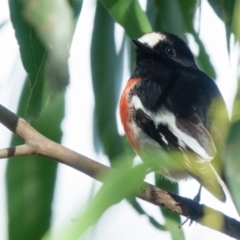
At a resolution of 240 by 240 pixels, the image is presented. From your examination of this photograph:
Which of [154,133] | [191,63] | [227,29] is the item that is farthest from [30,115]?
[191,63]

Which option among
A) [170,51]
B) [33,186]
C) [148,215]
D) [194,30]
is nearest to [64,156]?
[33,186]

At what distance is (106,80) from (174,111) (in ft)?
1.23

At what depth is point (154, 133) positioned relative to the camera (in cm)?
193

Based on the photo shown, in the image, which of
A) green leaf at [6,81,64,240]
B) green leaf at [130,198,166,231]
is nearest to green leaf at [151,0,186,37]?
green leaf at [6,81,64,240]

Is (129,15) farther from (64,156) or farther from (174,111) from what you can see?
(174,111)

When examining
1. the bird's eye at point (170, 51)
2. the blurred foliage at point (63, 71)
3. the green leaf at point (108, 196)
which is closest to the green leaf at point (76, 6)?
the blurred foliage at point (63, 71)

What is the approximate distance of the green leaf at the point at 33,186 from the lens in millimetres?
1234

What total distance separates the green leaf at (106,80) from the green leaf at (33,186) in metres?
0.12

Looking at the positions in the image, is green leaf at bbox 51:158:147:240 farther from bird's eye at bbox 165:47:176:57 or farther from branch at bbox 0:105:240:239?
bird's eye at bbox 165:47:176:57

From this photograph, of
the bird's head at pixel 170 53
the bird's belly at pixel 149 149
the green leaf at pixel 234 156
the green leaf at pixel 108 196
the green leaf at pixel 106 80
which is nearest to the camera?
the green leaf at pixel 108 196

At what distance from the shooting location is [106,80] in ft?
5.24

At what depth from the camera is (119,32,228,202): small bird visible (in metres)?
1.61

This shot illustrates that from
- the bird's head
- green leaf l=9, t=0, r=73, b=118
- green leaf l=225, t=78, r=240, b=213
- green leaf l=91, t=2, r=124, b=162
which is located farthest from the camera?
the bird's head

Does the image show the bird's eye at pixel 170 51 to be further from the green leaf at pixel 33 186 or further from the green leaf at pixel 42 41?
the green leaf at pixel 42 41
